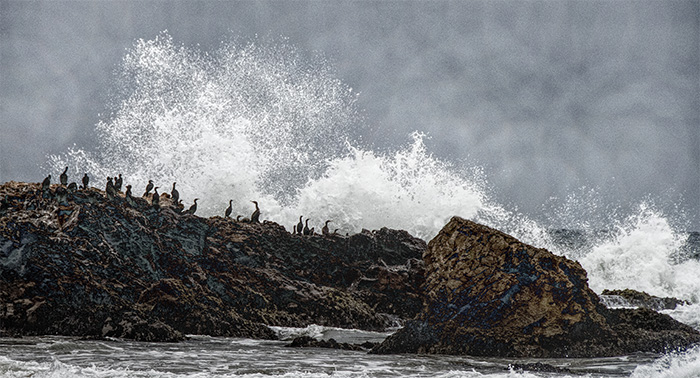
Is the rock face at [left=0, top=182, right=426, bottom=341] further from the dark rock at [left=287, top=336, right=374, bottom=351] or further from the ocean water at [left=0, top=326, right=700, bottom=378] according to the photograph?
the dark rock at [left=287, top=336, right=374, bottom=351]

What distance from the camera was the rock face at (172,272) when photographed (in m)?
11.1

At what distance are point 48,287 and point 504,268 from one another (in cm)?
1013

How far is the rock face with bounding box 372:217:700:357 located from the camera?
8648mm

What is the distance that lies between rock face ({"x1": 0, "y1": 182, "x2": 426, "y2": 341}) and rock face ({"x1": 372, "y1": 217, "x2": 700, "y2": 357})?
16.0ft

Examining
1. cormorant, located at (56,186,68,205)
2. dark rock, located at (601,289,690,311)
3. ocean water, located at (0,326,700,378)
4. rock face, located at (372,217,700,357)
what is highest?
cormorant, located at (56,186,68,205)

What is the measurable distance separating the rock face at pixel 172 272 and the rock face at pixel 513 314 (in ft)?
16.0

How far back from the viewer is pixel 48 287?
11.4m

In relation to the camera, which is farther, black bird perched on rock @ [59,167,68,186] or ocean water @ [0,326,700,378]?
black bird perched on rock @ [59,167,68,186]

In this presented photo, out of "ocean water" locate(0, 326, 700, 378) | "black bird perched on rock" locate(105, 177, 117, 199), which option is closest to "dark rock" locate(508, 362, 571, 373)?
"ocean water" locate(0, 326, 700, 378)

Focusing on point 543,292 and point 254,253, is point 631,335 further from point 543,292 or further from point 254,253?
point 254,253

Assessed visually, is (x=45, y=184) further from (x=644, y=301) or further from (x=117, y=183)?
(x=644, y=301)

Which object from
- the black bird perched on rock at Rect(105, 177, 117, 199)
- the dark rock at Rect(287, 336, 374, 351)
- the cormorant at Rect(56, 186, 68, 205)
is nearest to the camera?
the dark rock at Rect(287, 336, 374, 351)

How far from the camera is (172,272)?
1402cm

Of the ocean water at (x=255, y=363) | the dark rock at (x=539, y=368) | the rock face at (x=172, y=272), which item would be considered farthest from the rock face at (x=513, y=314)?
the rock face at (x=172, y=272)
